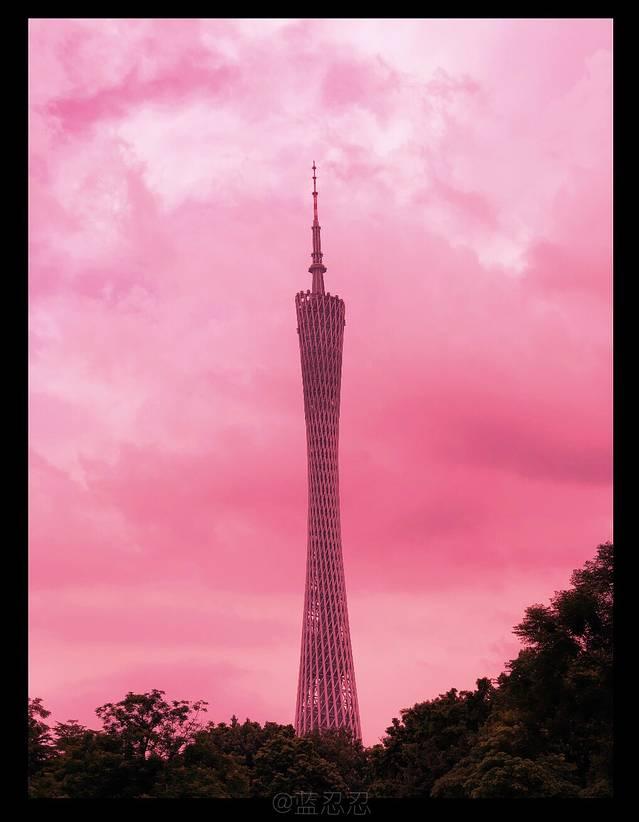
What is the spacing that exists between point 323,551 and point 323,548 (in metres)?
0.22

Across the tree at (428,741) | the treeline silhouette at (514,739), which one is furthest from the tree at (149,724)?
the tree at (428,741)

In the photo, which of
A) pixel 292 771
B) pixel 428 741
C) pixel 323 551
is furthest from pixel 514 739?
pixel 323 551

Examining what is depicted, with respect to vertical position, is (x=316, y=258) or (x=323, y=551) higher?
(x=316, y=258)

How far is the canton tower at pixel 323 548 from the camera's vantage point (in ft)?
263

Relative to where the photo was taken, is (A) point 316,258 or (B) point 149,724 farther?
(A) point 316,258

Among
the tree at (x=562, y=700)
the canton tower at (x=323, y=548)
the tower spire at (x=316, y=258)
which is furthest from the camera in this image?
the tower spire at (x=316, y=258)

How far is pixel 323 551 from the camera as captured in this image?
81.3 m

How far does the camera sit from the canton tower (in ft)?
263

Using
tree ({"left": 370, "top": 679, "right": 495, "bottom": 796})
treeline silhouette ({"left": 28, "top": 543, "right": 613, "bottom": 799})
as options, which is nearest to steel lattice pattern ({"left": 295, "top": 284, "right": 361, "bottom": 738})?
tree ({"left": 370, "top": 679, "right": 495, "bottom": 796})

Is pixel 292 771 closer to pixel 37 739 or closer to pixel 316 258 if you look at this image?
pixel 37 739

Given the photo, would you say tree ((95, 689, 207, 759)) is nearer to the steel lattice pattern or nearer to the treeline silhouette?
the treeline silhouette

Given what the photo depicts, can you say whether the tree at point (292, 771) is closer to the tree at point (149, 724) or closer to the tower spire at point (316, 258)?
the tree at point (149, 724)
